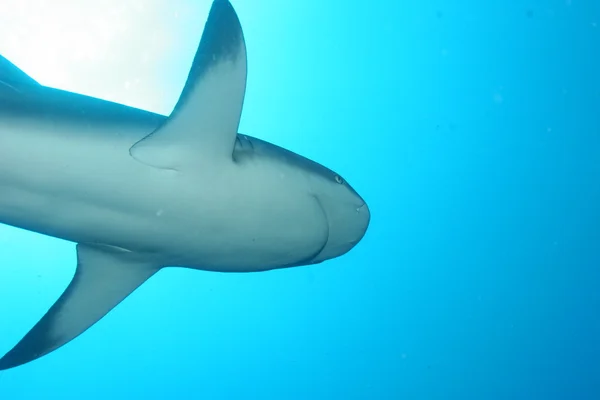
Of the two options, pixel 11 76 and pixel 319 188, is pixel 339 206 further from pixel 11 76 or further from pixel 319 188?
pixel 11 76

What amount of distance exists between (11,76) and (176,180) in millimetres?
706

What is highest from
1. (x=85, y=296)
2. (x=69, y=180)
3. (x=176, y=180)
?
(x=176, y=180)

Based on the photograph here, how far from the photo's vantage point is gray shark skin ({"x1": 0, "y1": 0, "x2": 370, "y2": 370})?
1.62 m

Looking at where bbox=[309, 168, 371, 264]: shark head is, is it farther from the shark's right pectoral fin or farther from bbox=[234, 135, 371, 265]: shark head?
the shark's right pectoral fin

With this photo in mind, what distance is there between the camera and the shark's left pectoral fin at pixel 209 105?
63.1 inches

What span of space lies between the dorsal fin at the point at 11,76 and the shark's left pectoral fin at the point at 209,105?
506 mm

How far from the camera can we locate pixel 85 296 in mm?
2115

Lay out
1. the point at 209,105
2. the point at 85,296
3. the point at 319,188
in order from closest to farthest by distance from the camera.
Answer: the point at 209,105
the point at 319,188
the point at 85,296

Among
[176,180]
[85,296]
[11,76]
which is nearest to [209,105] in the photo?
[176,180]

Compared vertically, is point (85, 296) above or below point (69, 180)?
below

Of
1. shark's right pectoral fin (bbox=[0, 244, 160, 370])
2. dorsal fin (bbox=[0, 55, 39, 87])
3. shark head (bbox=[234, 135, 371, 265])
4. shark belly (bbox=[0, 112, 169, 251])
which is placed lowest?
shark's right pectoral fin (bbox=[0, 244, 160, 370])

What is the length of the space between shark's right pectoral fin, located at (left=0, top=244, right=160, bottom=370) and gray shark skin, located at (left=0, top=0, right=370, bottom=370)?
16mm

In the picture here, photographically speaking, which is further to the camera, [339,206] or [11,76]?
[339,206]

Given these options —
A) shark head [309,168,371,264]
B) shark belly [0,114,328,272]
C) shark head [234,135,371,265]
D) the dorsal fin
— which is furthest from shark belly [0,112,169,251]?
shark head [309,168,371,264]
